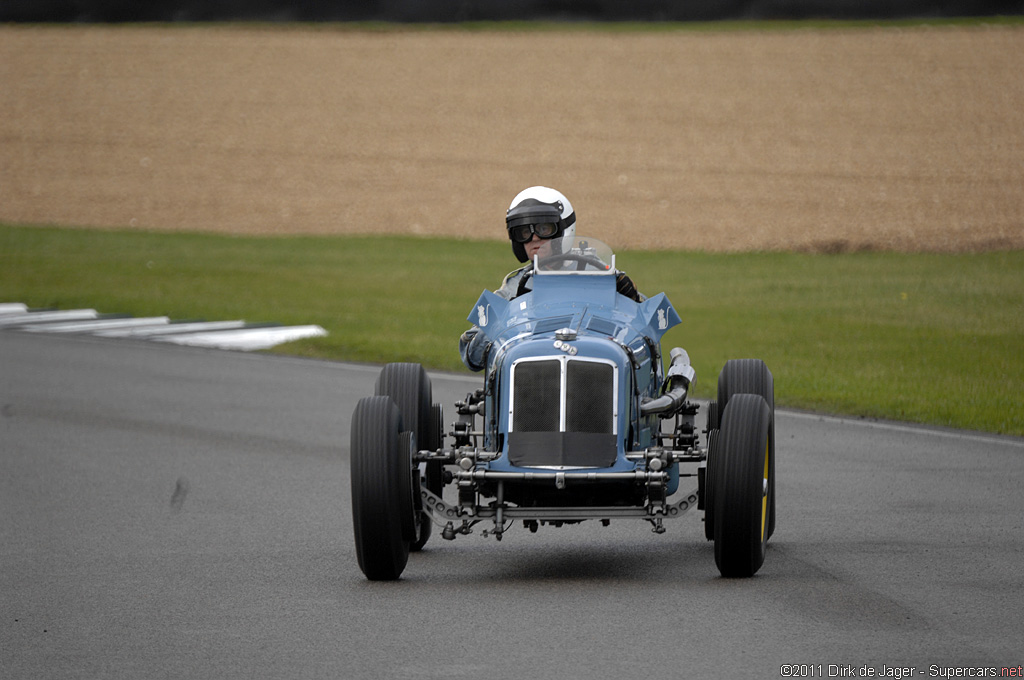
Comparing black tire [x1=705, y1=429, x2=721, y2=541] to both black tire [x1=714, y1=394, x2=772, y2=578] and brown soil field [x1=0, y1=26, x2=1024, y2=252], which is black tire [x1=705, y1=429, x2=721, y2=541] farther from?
brown soil field [x1=0, y1=26, x2=1024, y2=252]

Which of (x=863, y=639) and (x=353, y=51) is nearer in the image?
(x=863, y=639)

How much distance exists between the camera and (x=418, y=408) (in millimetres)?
8305

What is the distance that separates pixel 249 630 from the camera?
656 centimetres

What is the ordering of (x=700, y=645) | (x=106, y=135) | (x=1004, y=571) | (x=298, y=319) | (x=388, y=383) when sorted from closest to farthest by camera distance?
(x=700, y=645) → (x=1004, y=571) → (x=388, y=383) → (x=298, y=319) → (x=106, y=135)

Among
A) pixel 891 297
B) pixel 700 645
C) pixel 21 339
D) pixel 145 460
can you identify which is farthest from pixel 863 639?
pixel 891 297

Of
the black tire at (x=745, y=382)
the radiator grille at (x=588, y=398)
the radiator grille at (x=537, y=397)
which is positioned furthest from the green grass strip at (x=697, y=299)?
the radiator grille at (x=537, y=397)

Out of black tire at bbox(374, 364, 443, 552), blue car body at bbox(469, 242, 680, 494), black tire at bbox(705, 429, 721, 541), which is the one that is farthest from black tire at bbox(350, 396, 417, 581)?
black tire at bbox(705, 429, 721, 541)

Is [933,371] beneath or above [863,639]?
beneath

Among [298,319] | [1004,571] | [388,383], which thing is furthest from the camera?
[298,319]

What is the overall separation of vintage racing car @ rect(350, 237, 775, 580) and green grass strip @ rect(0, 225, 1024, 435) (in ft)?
20.2

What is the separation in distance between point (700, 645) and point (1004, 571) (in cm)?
207

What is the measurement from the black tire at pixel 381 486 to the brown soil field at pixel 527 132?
23.1m

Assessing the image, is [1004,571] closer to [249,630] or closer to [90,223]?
[249,630]

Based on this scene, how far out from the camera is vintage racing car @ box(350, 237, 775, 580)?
721cm
